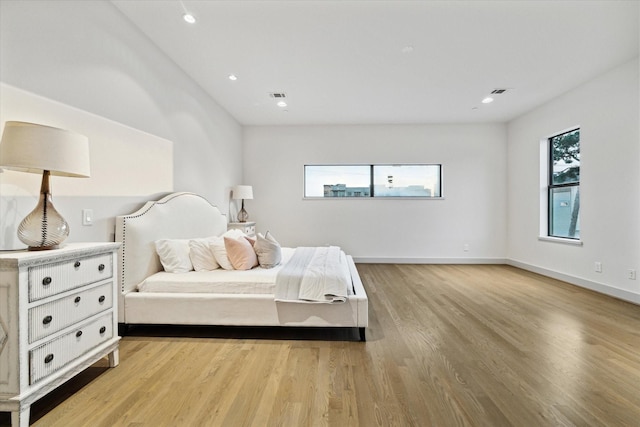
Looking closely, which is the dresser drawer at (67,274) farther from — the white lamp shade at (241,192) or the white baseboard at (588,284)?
the white baseboard at (588,284)

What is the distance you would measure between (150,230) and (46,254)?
4.24 feet

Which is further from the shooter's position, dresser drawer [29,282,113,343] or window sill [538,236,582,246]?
window sill [538,236,582,246]

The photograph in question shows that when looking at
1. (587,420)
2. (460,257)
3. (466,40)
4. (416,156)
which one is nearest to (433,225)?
(460,257)

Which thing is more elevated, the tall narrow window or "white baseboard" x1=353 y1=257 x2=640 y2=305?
the tall narrow window

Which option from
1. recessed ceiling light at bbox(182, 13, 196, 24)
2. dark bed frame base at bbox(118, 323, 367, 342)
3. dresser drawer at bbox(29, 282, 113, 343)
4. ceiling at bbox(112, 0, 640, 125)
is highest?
ceiling at bbox(112, 0, 640, 125)

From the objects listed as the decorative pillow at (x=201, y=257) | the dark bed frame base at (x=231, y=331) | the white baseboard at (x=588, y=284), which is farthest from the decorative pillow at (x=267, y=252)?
the white baseboard at (x=588, y=284)

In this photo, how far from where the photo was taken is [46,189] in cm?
Result: 167

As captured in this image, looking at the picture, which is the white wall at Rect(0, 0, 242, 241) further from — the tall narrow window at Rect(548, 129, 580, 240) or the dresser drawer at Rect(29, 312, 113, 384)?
the tall narrow window at Rect(548, 129, 580, 240)

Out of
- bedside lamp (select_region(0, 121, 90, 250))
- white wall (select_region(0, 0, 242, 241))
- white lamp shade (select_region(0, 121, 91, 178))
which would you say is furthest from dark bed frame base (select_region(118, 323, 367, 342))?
white lamp shade (select_region(0, 121, 91, 178))

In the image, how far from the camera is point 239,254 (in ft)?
9.42

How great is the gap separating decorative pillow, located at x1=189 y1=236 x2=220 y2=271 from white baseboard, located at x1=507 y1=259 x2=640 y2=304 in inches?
186

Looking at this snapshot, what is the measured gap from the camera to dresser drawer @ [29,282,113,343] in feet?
4.74

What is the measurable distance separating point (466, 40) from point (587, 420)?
3189 mm

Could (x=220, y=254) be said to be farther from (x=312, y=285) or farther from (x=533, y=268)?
(x=533, y=268)
